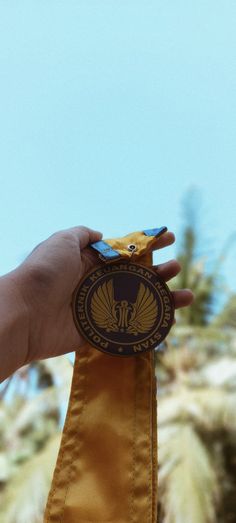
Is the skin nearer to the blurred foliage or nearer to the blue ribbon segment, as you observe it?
the blue ribbon segment

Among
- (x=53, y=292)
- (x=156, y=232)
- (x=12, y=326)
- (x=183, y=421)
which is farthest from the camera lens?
(x=183, y=421)

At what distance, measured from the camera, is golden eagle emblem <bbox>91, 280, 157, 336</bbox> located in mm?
1201

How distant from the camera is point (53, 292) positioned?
1.18 metres

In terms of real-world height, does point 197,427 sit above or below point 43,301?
below

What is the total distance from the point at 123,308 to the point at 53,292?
5.2 inches

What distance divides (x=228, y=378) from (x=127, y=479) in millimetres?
4942

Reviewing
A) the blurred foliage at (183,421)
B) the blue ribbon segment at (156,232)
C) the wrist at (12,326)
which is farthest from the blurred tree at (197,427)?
Result: the wrist at (12,326)

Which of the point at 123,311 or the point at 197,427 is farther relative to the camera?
the point at 197,427

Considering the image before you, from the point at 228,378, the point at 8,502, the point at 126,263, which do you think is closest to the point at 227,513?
the point at 228,378

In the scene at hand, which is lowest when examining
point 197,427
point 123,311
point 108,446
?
point 197,427

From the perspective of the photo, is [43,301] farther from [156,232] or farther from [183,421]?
[183,421]

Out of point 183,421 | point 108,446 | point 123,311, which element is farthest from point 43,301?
point 183,421

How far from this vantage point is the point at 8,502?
5.39 metres

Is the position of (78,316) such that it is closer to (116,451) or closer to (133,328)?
(133,328)
